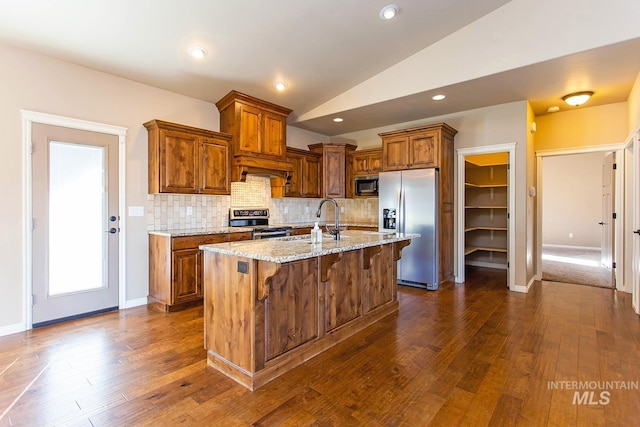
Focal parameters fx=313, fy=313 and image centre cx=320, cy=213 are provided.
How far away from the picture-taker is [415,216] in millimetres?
4789

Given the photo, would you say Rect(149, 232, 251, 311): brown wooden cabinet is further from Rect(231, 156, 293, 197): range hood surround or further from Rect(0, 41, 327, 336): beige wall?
Rect(231, 156, 293, 197): range hood surround

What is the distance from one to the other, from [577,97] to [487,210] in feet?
9.08

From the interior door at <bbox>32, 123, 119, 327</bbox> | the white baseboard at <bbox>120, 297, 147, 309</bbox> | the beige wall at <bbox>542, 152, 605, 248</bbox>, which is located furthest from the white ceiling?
the beige wall at <bbox>542, 152, 605, 248</bbox>

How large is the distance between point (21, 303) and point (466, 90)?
556 centimetres

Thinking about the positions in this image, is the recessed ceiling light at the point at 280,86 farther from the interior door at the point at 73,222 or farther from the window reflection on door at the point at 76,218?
the window reflection on door at the point at 76,218

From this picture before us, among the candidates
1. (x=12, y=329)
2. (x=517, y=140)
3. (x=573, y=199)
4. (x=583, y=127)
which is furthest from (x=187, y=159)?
(x=573, y=199)

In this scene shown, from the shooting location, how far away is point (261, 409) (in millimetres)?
1877

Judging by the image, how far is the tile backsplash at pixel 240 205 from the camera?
13.6 feet

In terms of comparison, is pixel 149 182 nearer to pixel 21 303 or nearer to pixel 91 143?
pixel 91 143

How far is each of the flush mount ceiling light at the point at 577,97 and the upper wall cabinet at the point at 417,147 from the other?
57.4 inches

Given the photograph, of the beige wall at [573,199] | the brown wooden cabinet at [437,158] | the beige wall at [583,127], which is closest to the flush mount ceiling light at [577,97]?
A: the beige wall at [583,127]

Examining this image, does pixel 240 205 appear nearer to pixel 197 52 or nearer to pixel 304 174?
pixel 304 174

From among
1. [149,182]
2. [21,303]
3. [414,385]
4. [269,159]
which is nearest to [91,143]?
[149,182]

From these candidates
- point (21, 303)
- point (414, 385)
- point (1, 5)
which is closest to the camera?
point (414, 385)
